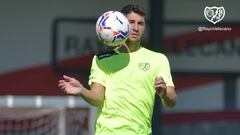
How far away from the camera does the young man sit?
5398 mm

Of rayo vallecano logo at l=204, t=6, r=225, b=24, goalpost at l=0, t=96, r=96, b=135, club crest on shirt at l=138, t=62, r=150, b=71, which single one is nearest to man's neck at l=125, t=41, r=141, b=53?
club crest on shirt at l=138, t=62, r=150, b=71

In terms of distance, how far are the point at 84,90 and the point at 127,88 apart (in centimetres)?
28

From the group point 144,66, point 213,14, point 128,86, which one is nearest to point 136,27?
point 144,66

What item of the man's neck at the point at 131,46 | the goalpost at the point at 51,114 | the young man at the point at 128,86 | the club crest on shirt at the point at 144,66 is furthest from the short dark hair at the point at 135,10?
the goalpost at the point at 51,114

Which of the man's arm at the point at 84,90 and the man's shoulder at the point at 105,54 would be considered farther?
the man's shoulder at the point at 105,54

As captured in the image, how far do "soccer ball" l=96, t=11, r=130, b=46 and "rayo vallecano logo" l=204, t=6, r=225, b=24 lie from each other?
4709mm

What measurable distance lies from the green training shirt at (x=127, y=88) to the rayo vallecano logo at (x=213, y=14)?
15.6 ft

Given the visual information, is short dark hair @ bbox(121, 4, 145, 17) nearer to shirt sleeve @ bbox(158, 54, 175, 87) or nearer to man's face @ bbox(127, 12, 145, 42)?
man's face @ bbox(127, 12, 145, 42)

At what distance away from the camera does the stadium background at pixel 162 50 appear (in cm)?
1020

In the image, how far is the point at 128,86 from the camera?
542cm

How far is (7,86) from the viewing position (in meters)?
10.2

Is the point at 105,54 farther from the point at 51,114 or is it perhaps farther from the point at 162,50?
the point at 162,50

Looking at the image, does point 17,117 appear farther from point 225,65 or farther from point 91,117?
point 225,65

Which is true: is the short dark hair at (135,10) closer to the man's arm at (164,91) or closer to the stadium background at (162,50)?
the man's arm at (164,91)
